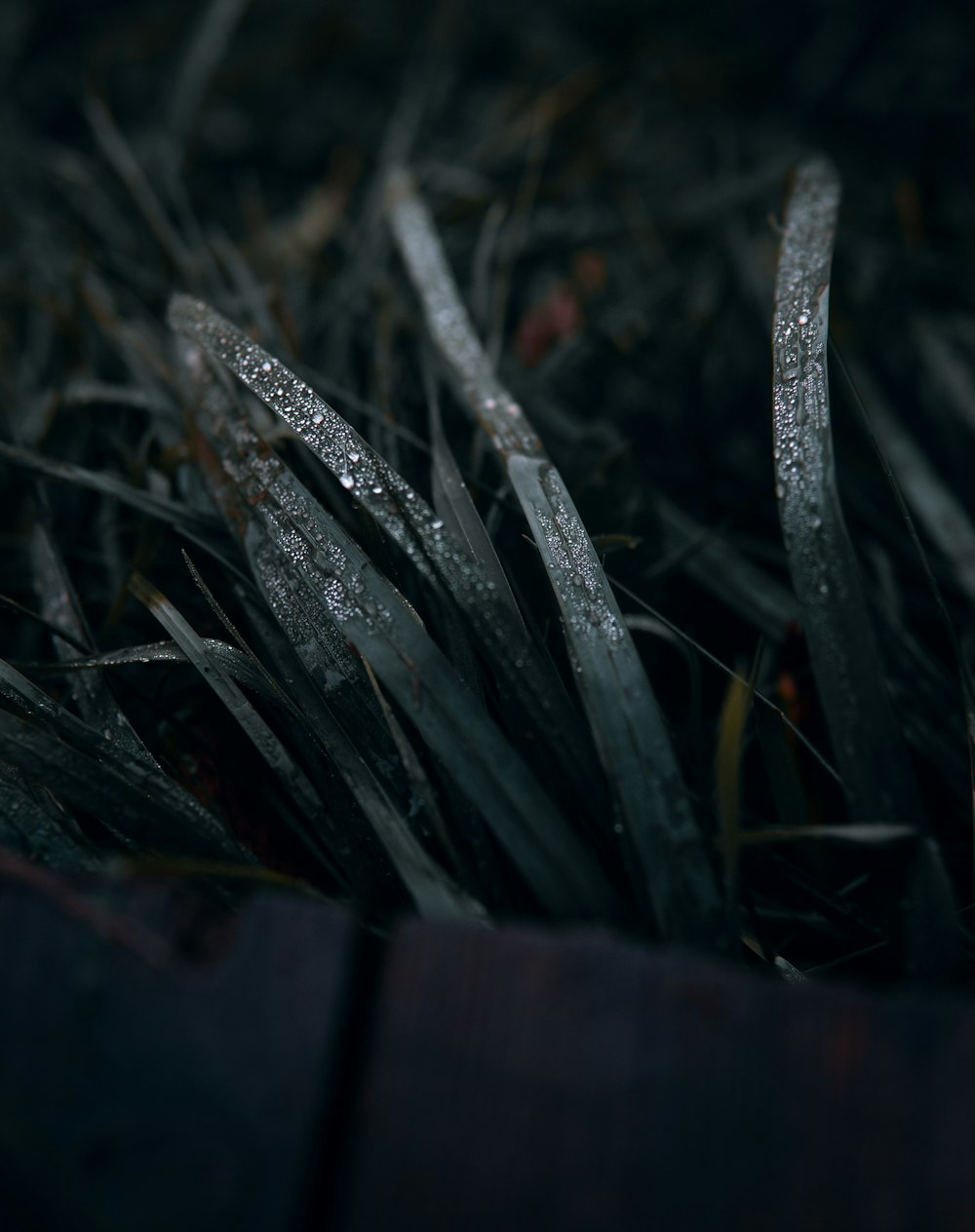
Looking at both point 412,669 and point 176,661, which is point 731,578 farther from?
point 176,661

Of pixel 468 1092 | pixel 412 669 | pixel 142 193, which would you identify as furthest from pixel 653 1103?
pixel 142 193

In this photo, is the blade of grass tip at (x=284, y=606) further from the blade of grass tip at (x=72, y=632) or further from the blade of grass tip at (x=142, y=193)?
the blade of grass tip at (x=142, y=193)

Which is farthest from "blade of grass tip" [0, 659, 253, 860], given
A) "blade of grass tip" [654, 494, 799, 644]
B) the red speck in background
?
the red speck in background

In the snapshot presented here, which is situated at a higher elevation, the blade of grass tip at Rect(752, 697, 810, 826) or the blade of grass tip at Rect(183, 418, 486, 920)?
the blade of grass tip at Rect(183, 418, 486, 920)

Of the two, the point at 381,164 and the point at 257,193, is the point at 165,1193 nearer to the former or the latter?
the point at 381,164

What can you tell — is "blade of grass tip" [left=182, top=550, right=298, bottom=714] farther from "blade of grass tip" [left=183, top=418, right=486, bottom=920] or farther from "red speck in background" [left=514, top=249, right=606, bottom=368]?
"red speck in background" [left=514, top=249, right=606, bottom=368]

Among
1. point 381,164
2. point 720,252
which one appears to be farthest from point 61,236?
point 720,252

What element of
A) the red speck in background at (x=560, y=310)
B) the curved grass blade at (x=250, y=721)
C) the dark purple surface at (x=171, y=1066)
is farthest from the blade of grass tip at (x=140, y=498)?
the red speck in background at (x=560, y=310)
